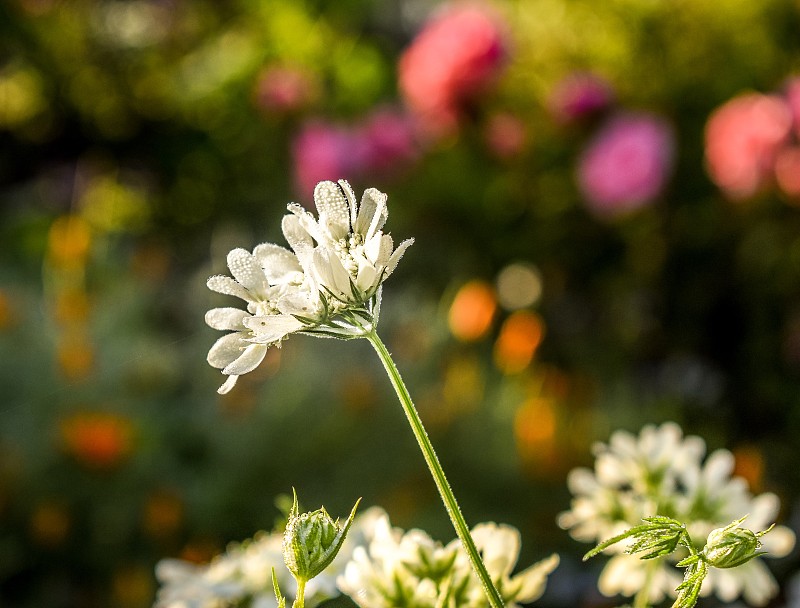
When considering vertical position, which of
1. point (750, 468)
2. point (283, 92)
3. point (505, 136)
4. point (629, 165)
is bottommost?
point (750, 468)

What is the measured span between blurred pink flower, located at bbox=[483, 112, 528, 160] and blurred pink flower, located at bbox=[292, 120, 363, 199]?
0.99 ft

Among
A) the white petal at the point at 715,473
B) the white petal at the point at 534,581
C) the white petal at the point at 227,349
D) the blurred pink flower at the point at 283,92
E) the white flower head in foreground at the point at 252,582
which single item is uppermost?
the blurred pink flower at the point at 283,92

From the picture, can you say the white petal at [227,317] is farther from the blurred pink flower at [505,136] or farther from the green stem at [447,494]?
the blurred pink flower at [505,136]

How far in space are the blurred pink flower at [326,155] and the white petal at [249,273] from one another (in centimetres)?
153

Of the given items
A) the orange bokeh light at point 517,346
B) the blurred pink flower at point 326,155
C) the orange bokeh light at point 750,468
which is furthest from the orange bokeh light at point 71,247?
the orange bokeh light at point 750,468

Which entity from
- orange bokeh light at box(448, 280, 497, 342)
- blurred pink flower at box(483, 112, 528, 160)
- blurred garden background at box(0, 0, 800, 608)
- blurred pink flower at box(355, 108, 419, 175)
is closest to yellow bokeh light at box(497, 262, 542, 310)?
blurred garden background at box(0, 0, 800, 608)

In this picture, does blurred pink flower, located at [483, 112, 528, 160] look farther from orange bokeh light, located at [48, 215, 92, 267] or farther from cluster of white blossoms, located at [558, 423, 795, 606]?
cluster of white blossoms, located at [558, 423, 795, 606]

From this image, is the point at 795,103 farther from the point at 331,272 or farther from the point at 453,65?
the point at 331,272

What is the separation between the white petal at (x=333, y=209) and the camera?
360mm

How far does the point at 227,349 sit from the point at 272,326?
3 cm

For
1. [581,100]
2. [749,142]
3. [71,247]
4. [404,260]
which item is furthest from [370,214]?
[404,260]

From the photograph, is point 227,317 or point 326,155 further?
point 326,155

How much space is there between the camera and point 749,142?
5.82 feet

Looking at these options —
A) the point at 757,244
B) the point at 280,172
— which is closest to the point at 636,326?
the point at 757,244
